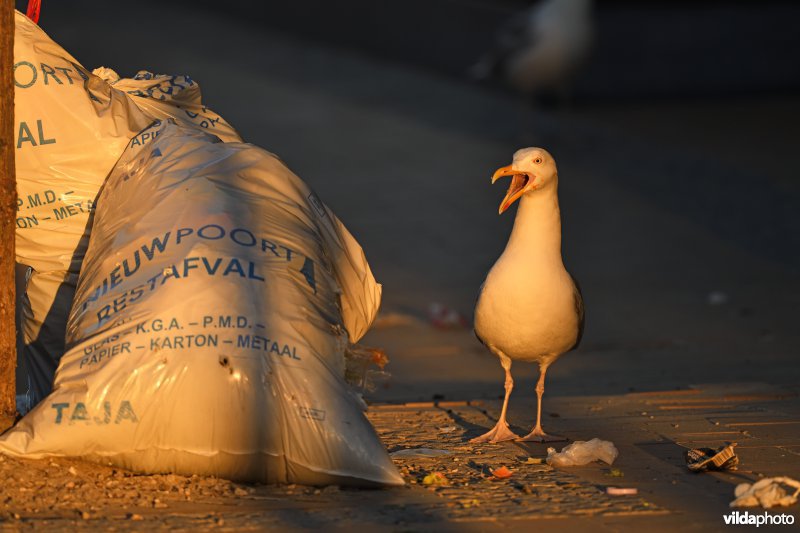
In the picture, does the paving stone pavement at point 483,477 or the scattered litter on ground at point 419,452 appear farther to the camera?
the scattered litter on ground at point 419,452

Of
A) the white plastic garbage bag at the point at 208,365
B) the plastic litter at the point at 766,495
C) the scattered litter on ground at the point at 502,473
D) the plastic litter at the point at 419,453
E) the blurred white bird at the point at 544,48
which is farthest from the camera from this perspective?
the blurred white bird at the point at 544,48

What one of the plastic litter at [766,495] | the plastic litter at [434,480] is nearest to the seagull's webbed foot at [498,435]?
the plastic litter at [434,480]

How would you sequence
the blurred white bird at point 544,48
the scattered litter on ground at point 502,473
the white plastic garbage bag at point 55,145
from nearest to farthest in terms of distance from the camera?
the scattered litter on ground at point 502,473 → the white plastic garbage bag at point 55,145 → the blurred white bird at point 544,48

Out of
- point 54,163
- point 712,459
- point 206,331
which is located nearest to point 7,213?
point 54,163

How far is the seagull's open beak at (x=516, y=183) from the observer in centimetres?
554

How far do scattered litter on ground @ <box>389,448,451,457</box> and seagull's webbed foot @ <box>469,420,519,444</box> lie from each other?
10.6 inches

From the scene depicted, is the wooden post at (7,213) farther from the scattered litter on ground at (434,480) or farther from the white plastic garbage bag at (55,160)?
the scattered litter on ground at (434,480)

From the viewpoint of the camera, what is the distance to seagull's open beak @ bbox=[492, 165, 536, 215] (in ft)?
18.2

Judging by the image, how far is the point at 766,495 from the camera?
4398 mm

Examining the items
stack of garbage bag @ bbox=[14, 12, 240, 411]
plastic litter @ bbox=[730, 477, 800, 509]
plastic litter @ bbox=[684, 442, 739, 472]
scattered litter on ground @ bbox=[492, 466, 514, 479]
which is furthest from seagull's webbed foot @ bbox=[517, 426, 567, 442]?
stack of garbage bag @ bbox=[14, 12, 240, 411]

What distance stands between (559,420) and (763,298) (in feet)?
12.7

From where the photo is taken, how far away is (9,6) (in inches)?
192

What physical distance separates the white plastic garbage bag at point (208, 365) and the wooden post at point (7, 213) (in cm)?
28

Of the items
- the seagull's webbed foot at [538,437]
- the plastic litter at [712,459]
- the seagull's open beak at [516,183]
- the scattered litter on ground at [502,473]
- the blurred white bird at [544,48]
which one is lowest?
the scattered litter on ground at [502,473]
